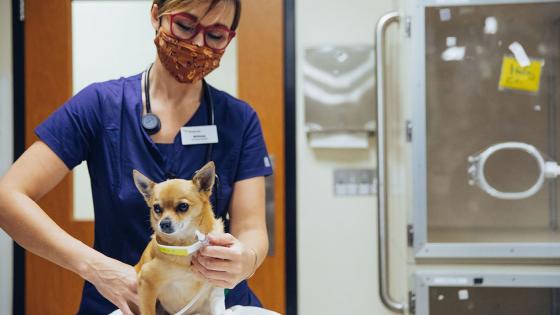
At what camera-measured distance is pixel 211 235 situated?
68 centimetres

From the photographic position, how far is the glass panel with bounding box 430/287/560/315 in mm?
1572

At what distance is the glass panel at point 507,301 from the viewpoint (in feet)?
5.16

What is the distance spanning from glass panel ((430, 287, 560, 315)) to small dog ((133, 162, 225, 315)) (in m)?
1.13

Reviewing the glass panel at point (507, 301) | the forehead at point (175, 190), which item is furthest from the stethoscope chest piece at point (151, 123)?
the glass panel at point (507, 301)

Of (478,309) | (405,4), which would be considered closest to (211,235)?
(405,4)

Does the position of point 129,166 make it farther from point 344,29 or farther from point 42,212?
point 344,29

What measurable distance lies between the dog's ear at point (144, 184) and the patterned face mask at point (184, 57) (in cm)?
18

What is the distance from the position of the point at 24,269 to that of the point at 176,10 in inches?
33.5

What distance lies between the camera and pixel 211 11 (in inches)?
29.4

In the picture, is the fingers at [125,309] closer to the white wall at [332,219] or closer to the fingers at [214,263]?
the fingers at [214,263]

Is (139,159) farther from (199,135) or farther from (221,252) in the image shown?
(221,252)

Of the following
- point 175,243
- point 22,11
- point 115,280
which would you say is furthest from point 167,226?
point 22,11

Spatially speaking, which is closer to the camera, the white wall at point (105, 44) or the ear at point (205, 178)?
the ear at point (205, 178)

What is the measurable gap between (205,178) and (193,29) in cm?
24
